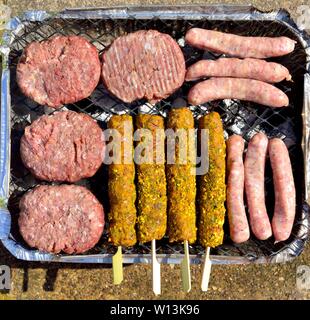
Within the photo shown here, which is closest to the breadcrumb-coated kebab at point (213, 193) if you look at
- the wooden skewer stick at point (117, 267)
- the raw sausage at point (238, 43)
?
the raw sausage at point (238, 43)

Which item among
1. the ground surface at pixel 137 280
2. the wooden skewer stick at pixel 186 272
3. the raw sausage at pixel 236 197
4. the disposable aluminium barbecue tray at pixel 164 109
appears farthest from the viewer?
the ground surface at pixel 137 280

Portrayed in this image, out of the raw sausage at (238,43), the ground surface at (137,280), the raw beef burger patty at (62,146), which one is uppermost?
the raw sausage at (238,43)

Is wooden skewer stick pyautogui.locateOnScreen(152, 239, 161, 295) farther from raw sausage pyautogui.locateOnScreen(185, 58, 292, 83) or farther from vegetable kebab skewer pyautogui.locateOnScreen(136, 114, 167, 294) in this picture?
raw sausage pyautogui.locateOnScreen(185, 58, 292, 83)

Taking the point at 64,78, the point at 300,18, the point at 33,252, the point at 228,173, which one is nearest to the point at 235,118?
the point at 228,173

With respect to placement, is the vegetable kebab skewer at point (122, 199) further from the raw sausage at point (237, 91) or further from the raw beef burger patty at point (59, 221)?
→ the raw sausage at point (237, 91)

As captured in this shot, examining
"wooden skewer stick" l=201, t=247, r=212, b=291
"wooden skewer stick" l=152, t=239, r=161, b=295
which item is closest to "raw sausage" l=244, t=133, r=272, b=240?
"wooden skewer stick" l=201, t=247, r=212, b=291

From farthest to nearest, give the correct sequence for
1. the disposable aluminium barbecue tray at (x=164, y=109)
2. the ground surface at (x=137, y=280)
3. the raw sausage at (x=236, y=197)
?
1. the ground surface at (x=137, y=280)
2. the disposable aluminium barbecue tray at (x=164, y=109)
3. the raw sausage at (x=236, y=197)

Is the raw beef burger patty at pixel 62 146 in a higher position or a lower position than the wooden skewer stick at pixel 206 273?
higher

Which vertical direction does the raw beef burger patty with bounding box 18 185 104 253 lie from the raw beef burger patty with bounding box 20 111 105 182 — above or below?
below
